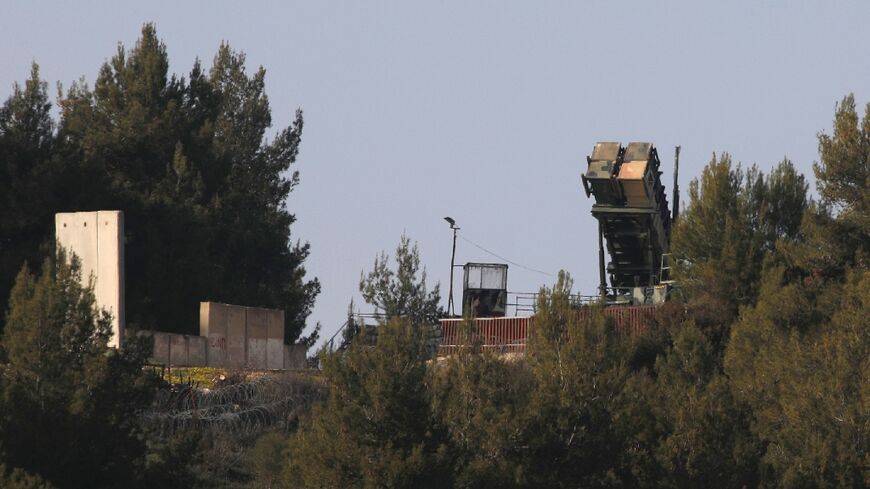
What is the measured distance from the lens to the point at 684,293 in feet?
155

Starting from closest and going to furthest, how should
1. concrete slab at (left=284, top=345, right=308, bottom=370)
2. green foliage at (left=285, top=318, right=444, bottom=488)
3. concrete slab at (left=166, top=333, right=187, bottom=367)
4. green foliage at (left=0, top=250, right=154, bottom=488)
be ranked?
green foliage at (left=0, top=250, right=154, bottom=488)
green foliage at (left=285, top=318, right=444, bottom=488)
concrete slab at (left=166, top=333, right=187, bottom=367)
concrete slab at (left=284, top=345, right=308, bottom=370)

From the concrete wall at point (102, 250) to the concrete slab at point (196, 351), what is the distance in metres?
4.30

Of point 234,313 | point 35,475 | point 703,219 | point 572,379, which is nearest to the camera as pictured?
point 35,475

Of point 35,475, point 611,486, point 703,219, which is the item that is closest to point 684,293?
point 703,219

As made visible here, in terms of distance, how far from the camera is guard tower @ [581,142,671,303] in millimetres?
44562

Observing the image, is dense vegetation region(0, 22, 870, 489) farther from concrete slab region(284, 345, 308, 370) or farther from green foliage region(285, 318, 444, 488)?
concrete slab region(284, 345, 308, 370)

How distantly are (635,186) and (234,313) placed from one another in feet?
32.2

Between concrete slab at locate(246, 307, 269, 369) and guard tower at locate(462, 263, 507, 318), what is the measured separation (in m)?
8.79

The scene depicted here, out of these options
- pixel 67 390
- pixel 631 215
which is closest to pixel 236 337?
pixel 631 215

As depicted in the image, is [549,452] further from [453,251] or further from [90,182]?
[453,251]

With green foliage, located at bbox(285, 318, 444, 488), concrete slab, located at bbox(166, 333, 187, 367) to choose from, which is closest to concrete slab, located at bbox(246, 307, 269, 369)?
concrete slab, located at bbox(166, 333, 187, 367)

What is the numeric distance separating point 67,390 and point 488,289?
2194cm

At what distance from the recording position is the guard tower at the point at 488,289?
5009 centimetres

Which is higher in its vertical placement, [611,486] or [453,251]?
[453,251]
